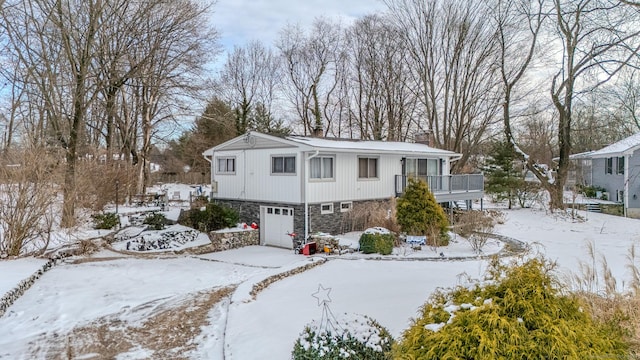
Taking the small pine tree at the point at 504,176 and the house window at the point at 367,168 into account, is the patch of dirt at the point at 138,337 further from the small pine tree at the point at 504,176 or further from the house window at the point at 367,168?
the small pine tree at the point at 504,176

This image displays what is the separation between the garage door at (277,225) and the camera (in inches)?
586

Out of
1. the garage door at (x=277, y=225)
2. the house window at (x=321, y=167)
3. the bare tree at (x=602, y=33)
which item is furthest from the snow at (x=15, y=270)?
the bare tree at (x=602, y=33)

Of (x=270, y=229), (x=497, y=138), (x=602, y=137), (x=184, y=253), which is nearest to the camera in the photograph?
(x=184, y=253)

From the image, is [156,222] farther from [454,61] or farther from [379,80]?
[454,61]

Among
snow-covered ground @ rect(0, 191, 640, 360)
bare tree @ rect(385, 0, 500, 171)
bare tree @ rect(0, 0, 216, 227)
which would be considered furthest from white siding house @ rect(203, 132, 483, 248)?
bare tree @ rect(385, 0, 500, 171)

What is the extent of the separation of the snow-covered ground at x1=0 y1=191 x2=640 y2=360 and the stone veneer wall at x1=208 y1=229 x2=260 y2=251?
456 millimetres

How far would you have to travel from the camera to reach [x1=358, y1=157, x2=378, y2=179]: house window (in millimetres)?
16141

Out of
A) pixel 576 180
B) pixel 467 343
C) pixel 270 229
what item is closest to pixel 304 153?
pixel 270 229

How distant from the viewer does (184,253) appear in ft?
44.7

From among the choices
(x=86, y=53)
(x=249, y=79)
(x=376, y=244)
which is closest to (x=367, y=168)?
(x=376, y=244)

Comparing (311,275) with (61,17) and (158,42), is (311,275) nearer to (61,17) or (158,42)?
(61,17)

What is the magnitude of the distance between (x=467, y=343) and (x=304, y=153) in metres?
11.7

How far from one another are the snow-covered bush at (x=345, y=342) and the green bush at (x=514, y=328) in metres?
1.02

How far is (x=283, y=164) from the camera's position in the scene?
15.0m
